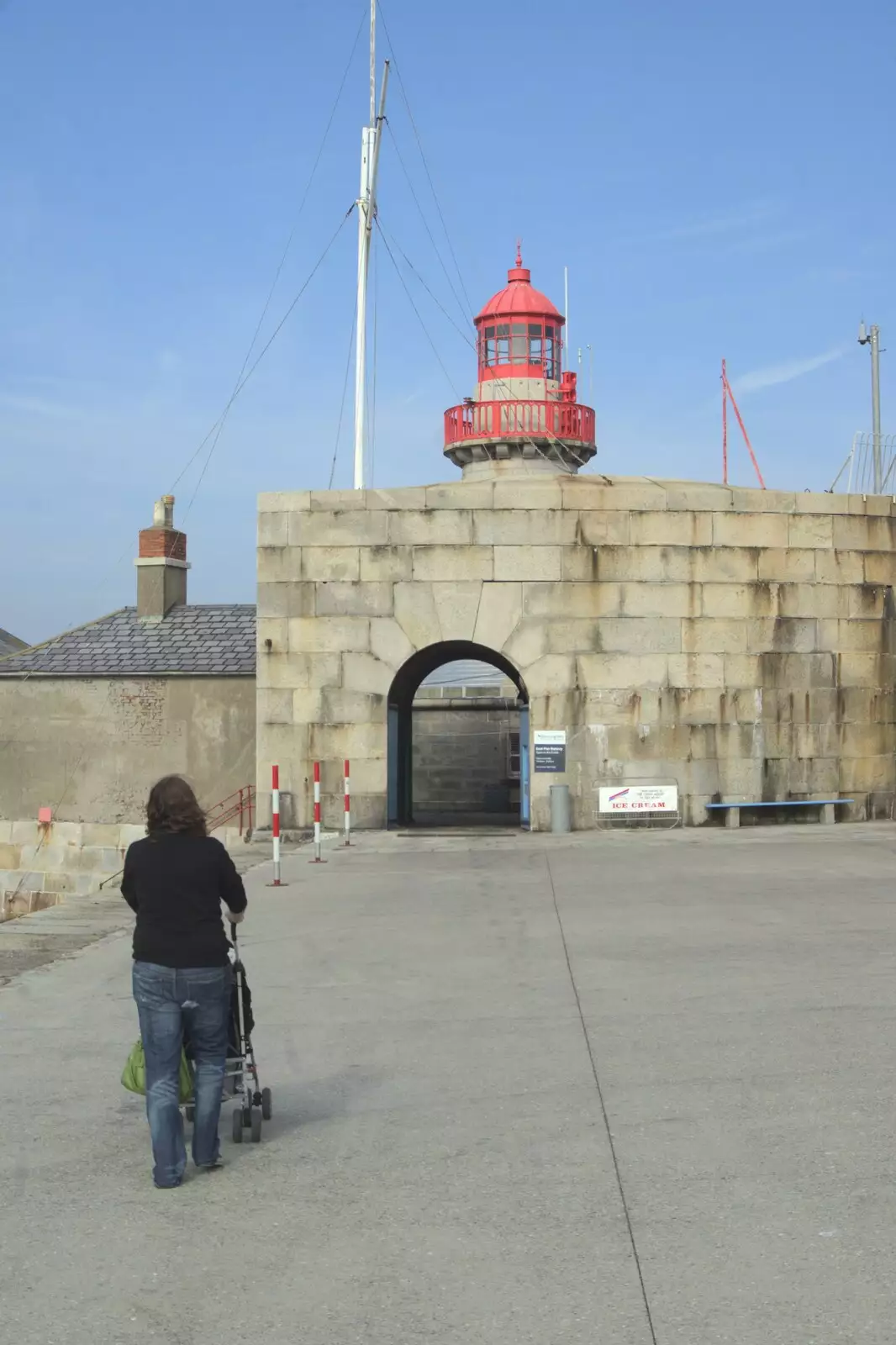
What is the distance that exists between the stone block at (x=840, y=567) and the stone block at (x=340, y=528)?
5.68m

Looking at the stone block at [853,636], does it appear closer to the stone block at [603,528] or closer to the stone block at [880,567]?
the stone block at [880,567]

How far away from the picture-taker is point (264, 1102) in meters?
6.49

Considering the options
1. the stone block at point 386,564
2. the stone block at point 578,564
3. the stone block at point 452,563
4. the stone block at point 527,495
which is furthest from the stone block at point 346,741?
the stone block at point 527,495

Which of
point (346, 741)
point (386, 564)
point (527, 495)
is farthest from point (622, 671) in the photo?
point (346, 741)

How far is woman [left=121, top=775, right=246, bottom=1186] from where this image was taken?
19.4 ft

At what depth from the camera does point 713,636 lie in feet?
66.1

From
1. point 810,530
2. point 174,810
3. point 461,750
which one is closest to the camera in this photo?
point 174,810

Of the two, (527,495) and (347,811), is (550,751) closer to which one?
(347,811)

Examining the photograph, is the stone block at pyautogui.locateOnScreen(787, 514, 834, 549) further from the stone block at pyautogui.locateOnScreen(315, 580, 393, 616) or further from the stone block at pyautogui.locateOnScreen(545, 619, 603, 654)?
the stone block at pyautogui.locateOnScreen(315, 580, 393, 616)

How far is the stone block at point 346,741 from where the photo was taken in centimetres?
1992

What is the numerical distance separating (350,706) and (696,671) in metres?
4.45

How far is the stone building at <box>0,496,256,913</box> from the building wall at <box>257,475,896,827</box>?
4.65 m

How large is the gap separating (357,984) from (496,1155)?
12.3ft

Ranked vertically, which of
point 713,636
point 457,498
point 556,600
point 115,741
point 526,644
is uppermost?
point 457,498
